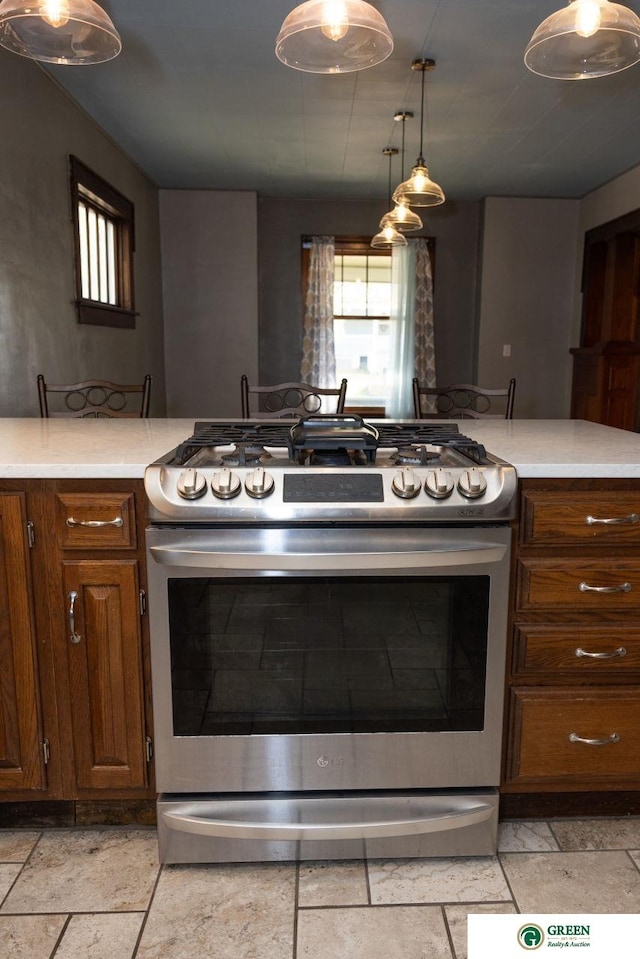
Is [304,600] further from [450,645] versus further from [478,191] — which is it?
[478,191]

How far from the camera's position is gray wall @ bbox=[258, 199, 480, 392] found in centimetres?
625

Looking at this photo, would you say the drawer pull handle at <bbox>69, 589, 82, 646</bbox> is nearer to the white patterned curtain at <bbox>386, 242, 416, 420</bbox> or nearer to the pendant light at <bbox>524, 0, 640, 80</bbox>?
the pendant light at <bbox>524, 0, 640, 80</bbox>

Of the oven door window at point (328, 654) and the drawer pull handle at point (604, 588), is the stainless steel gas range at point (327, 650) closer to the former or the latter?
the oven door window at point (328, 654)

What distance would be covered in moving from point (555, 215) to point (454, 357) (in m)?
1.44

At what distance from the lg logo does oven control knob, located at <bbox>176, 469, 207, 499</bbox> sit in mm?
658

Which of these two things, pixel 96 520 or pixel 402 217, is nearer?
pixel 96 520

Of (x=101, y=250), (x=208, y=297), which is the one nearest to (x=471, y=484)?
(x=101, y=250)

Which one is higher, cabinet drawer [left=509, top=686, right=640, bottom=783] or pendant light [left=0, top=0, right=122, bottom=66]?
pendant light [left=0, top=0, right=122, bottom=66]

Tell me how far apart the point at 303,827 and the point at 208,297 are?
5.14m

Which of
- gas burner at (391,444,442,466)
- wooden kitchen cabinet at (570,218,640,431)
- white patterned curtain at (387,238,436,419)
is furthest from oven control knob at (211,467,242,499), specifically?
white patterned curtain at (387,238,436,419)

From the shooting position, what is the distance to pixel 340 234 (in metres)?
6.27

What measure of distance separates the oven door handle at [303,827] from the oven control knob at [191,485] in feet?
2.33

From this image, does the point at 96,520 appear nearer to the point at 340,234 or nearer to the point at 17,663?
the point at 17,663

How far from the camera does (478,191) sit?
5.85 metres
